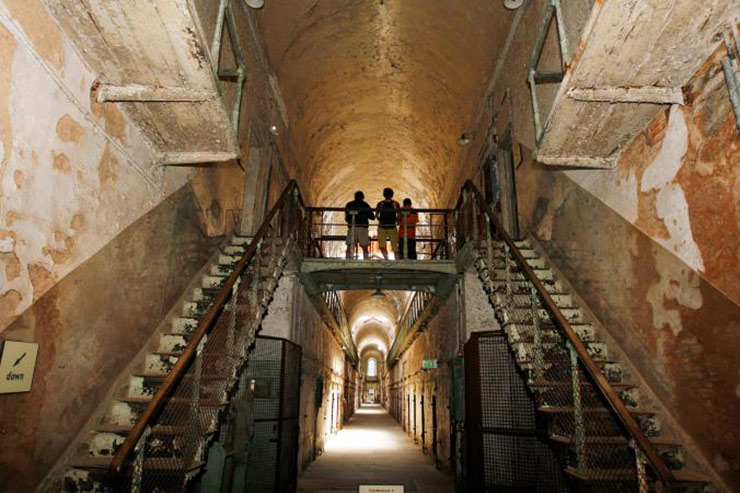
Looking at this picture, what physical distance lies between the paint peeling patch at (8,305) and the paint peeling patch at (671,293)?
541 cm

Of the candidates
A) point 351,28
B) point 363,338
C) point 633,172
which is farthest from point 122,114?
point 363,338

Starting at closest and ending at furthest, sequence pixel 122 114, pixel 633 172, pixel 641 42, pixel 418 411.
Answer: pixel 641 42 → pixel 122 114 → pixel 633 172 → pixel 418 411

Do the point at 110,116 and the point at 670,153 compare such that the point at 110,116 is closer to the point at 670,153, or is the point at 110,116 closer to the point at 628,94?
the point at 628,94

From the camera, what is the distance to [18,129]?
Answer: 314 cm

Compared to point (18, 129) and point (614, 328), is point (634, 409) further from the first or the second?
point (18, 129)

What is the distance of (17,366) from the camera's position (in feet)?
10.7

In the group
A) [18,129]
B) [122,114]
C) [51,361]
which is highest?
[122,114]

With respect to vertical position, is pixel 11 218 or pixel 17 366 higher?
pixel 11 218

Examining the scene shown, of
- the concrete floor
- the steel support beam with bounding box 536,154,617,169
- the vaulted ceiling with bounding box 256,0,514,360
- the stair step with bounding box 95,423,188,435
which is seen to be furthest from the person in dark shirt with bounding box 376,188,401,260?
the stair step with bounding box 95,423,188,435

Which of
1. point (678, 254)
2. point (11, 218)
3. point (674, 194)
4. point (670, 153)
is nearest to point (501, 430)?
point (678, 254)

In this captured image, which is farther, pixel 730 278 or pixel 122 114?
pixel 122 114

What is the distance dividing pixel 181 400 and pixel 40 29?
3.27 metres

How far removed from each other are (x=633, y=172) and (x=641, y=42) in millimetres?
1681

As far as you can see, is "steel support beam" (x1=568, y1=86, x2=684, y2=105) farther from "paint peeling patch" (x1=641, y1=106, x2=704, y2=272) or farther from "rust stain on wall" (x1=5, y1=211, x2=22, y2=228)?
"rust stain on wall" (x1=5, y1=211, x2=22, y2=228)
